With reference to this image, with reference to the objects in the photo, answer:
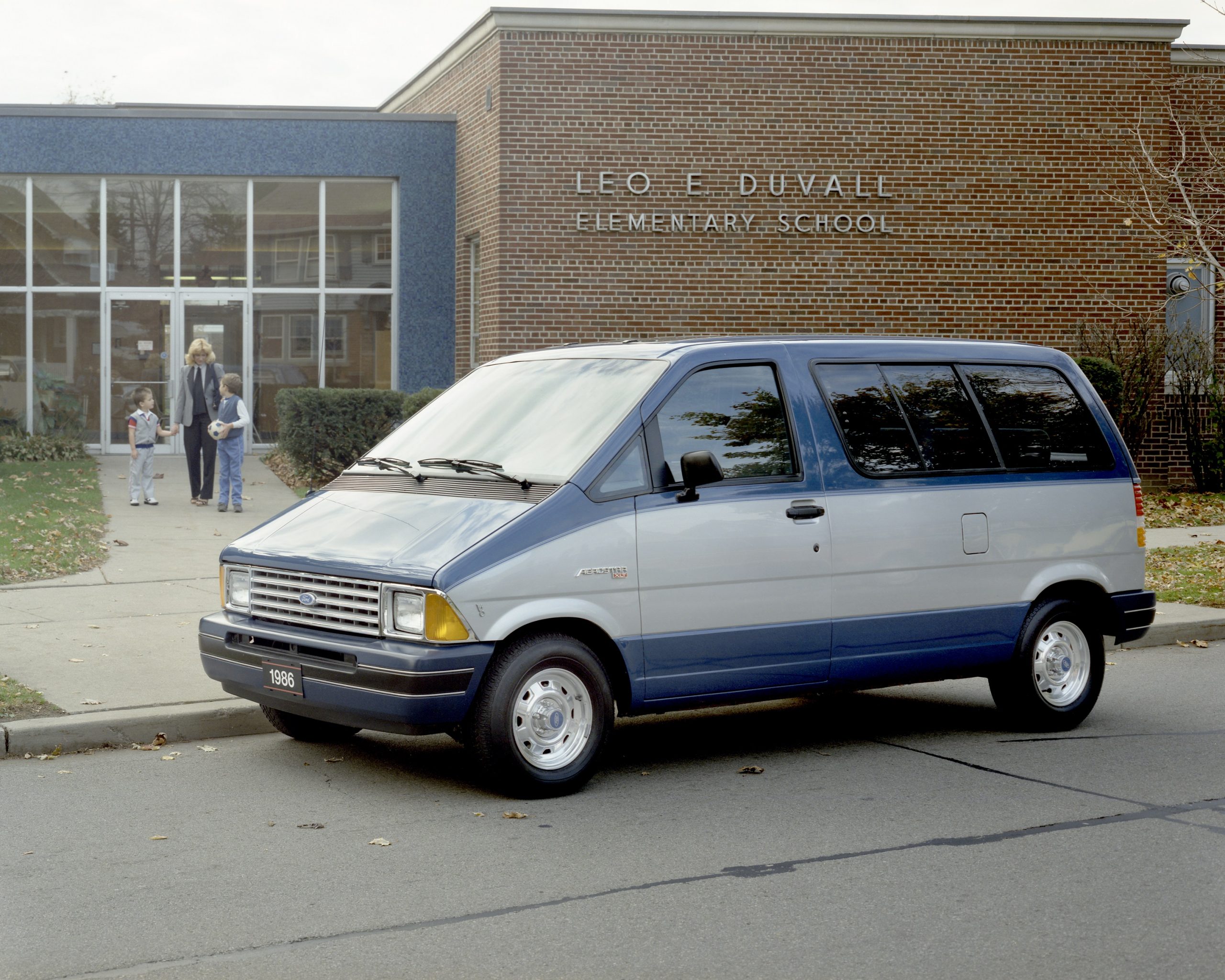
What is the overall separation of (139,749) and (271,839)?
1898mm

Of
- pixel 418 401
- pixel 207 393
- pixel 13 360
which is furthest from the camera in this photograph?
pixel 13 360

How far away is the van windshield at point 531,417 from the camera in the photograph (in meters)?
6.61

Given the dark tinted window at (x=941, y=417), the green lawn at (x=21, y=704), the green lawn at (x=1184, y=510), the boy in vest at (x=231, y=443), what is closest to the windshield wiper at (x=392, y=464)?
the green lawn at (x=21, y=704)

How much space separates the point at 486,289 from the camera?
67.0ft

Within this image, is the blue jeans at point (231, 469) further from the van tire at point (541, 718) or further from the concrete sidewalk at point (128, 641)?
the van tire at point (541, 718)

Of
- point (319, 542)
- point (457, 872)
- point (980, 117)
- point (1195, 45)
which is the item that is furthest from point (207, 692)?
point (1195, 45)

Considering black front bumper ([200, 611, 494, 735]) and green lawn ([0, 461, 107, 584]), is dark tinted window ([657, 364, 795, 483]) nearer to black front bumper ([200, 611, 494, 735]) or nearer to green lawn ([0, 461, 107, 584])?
black front bumper ([200, 611, 494, 735])

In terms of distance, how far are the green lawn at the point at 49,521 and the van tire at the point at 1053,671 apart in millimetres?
7830

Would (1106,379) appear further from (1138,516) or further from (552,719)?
(552,719)

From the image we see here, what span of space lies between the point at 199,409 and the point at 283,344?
6.35m

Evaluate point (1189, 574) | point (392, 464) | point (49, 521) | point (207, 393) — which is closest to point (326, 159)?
point (207, 393)

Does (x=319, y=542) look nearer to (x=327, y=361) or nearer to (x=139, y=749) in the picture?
(x=139, y=749)

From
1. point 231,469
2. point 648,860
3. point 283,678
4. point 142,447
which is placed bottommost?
point 648,860

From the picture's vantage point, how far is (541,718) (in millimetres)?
6215
